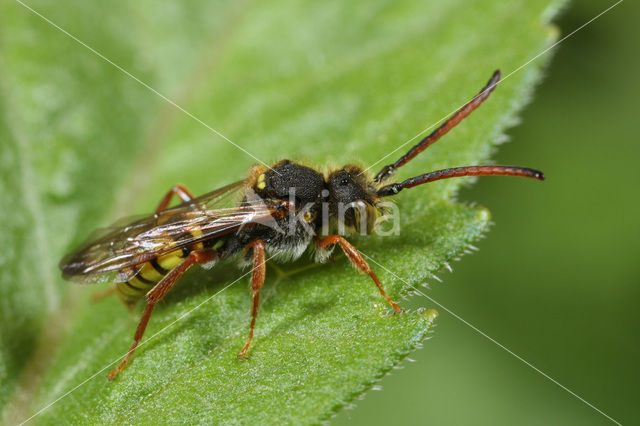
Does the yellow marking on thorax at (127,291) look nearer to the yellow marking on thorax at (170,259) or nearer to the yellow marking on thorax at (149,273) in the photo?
the yellow marking on thorax at (149,273)

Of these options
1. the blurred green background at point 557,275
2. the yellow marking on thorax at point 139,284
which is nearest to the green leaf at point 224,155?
the yellow marking on thorax at point 139,284

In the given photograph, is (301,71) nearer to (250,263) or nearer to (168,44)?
→ (168,44)

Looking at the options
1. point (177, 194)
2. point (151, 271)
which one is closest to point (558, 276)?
point (177, 194)

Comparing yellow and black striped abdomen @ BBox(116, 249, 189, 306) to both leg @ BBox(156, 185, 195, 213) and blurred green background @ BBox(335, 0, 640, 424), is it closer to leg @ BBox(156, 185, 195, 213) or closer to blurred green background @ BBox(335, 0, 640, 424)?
leg @ BBox(156, 185, 195, 213)

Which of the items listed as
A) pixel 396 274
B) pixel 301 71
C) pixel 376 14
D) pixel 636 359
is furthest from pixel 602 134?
pixel 396 274

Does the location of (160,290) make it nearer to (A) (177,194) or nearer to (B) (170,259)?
(B) (170,259)
